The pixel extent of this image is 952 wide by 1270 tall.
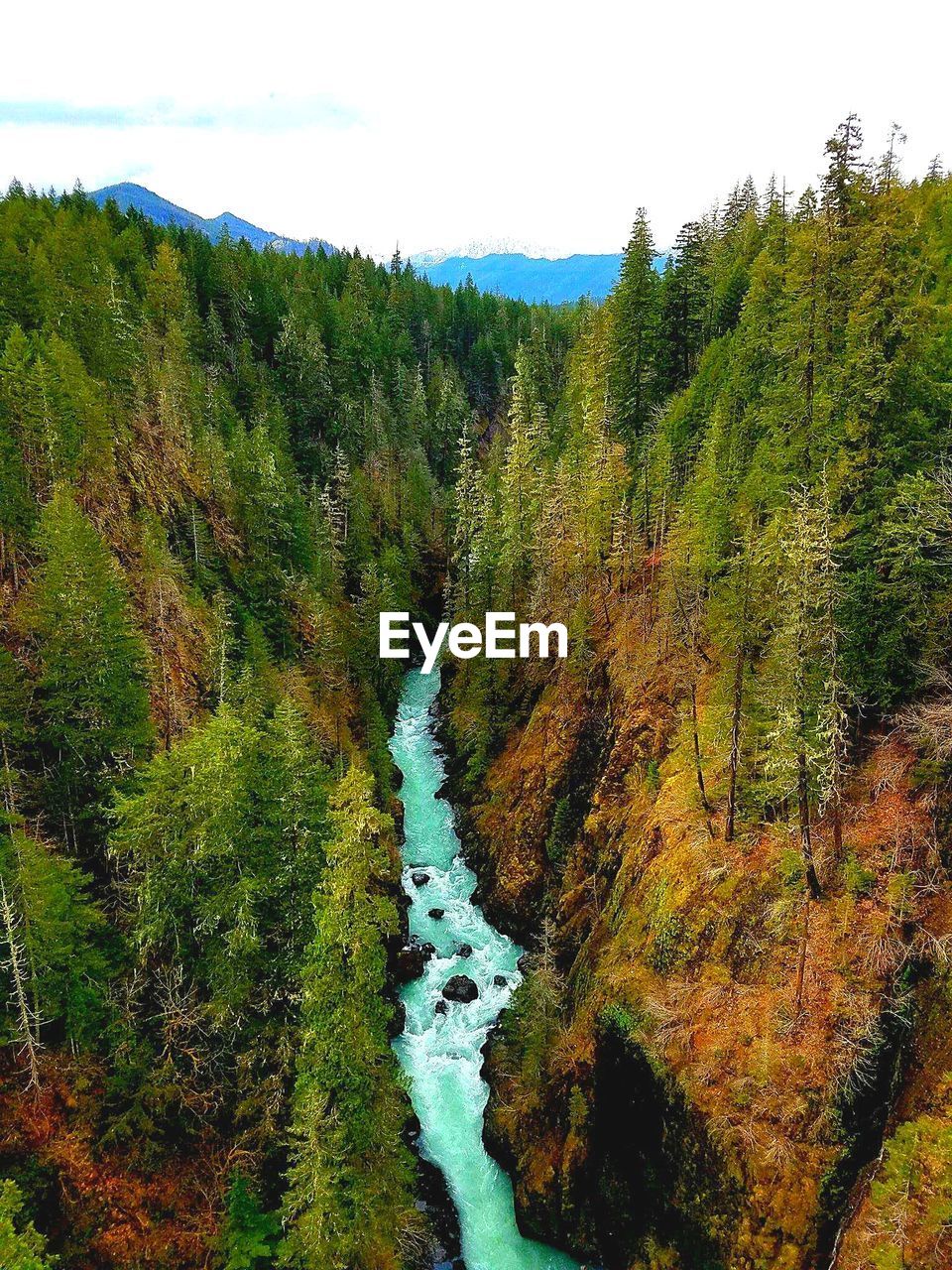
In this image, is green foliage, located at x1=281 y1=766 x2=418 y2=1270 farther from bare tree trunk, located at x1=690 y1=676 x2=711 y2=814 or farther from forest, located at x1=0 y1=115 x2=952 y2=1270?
bare tree trunk, located at x1=690 y1=676 x2=711 y2=814

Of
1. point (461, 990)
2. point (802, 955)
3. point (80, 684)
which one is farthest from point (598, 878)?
point (80, 684)

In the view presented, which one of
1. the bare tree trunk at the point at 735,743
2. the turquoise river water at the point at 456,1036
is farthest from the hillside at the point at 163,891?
the bare tree trunk at the point at 735,743

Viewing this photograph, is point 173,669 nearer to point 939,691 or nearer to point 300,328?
point 939,691

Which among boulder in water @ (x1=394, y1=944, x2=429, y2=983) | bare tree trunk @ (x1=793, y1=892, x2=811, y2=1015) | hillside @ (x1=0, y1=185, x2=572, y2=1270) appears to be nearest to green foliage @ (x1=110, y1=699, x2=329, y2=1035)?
hillside @ (x1=0, y1=185, x2=572, y2=1270)

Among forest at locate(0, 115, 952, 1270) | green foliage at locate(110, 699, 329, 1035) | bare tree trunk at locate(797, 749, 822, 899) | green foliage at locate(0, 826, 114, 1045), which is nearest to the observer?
forest at locate(0, 115, 952, 1270)

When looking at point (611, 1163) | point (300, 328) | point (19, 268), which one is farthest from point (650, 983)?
point (300, 328)

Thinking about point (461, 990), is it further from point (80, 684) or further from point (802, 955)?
point (80, 684)
